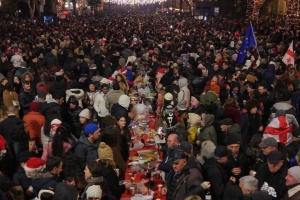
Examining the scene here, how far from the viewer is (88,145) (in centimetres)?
825

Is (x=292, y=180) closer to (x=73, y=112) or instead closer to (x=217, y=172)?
(x=217, y=172)

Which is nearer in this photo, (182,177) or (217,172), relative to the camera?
(182,177)

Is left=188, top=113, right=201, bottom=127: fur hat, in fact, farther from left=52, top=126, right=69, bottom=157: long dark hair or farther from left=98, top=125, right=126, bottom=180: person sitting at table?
left=52, top=126, right=69, bottom=157: long dark hair

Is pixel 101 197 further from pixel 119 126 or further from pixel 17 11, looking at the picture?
pixel 17 11

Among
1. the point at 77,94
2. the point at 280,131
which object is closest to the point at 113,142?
the point at 280,131

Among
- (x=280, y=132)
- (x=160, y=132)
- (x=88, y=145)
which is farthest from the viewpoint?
(x=160, y=132)

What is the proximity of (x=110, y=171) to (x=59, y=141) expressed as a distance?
1.41 metres

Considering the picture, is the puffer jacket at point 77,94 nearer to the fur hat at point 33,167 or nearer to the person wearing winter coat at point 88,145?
the person wearing winter coat at point 88,145

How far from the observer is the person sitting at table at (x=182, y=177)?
683 cm

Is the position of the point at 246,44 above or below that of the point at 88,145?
above

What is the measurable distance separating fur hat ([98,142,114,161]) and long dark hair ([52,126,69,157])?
2.23 feet

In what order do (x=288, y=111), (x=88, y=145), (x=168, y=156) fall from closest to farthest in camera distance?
1. (x=168, y=156)
2. (x=88, y=145)
3. (x=288, y=111)

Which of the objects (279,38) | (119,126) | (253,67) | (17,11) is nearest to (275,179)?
(119,126)

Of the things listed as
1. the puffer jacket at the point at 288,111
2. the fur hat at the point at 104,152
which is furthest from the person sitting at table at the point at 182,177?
the puffer jacket at the point at 288,111
